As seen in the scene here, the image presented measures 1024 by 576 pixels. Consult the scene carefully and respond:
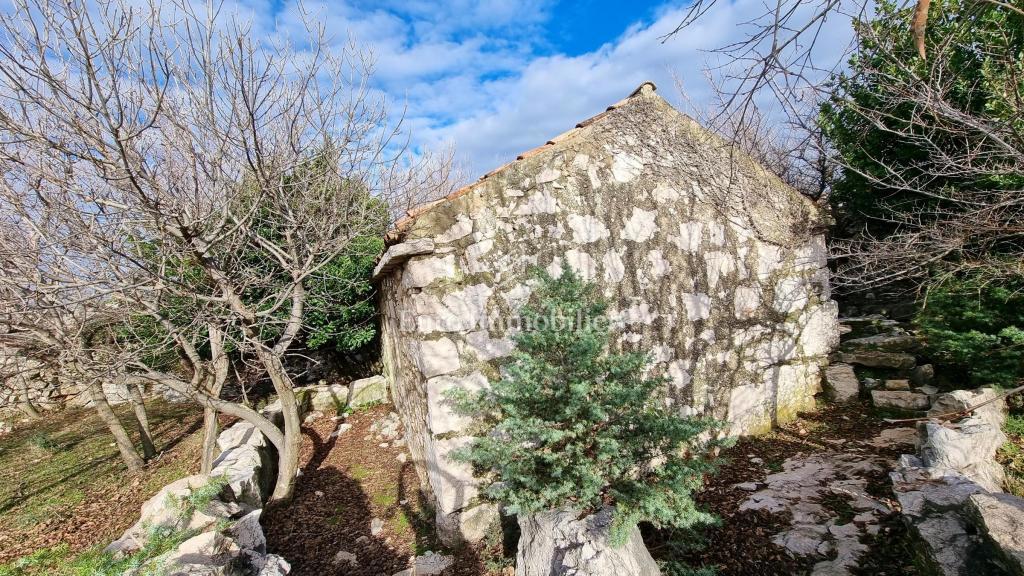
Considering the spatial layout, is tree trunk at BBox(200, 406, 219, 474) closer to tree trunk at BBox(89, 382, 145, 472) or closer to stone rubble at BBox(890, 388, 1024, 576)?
tree trunk at BBox(89, 382, 145, 472)

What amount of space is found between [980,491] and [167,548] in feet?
16.0

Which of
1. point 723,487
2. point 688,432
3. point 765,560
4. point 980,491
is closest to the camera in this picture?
point 980,491

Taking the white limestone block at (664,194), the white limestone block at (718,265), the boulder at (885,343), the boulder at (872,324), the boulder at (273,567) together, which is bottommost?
the boulder at (273,567)

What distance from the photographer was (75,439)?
6.55 meters

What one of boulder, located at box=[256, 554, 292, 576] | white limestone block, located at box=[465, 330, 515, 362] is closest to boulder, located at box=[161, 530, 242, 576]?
boulder, located at box=[256, 554, 292, 576]

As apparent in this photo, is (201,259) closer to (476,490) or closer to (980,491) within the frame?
(476,490)

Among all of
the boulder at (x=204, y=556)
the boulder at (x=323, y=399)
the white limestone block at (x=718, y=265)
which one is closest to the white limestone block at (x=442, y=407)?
the boulder at (x=204, y=556)

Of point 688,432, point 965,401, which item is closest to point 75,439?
point 688,432

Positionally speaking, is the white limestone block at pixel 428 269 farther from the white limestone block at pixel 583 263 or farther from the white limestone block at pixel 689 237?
the white limestone block at pixel 689 237

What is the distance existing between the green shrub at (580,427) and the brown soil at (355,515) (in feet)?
3.84

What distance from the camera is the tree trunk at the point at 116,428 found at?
15.8 ft

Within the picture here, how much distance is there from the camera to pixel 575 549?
7.62 feet

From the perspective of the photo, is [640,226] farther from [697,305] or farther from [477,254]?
[477,254]

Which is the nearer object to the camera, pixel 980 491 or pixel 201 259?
pixel 980 491
